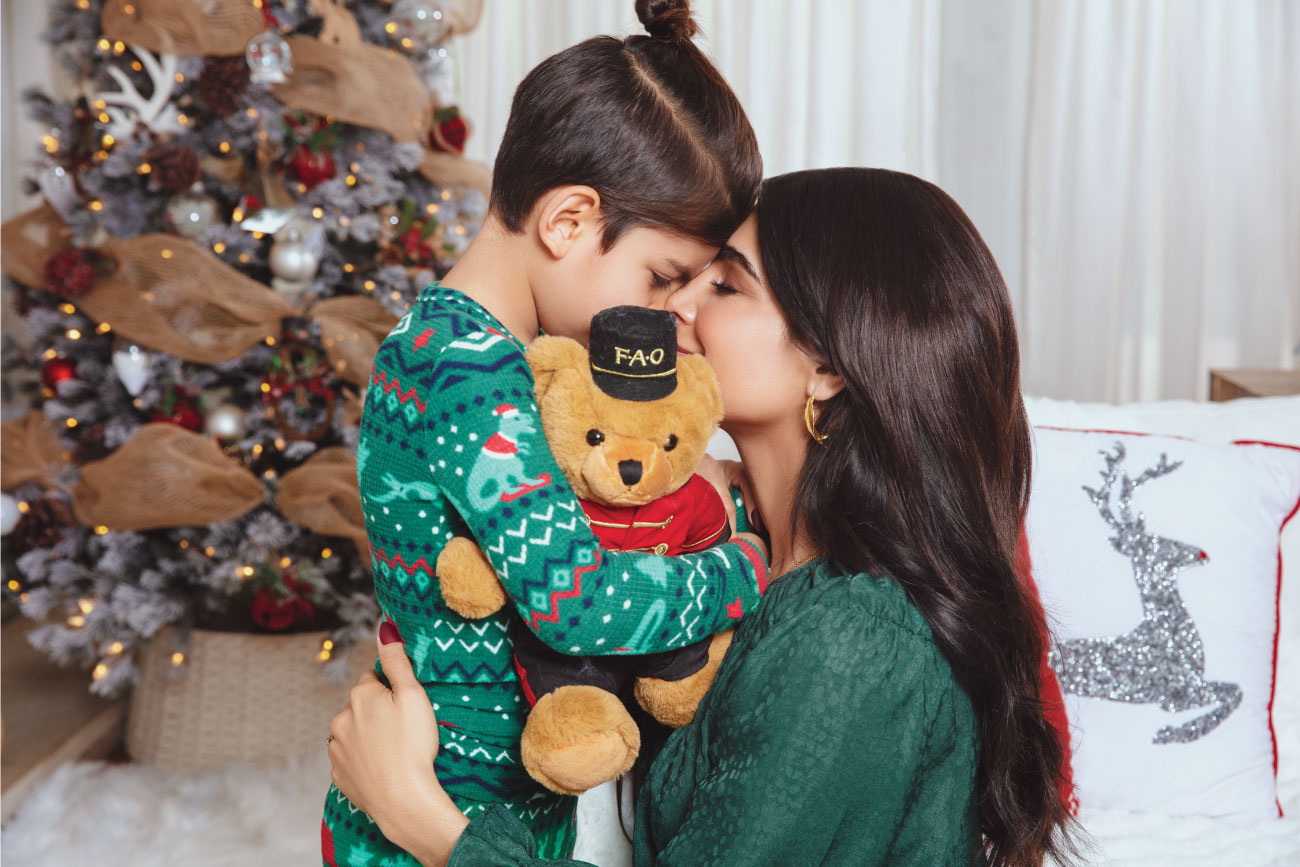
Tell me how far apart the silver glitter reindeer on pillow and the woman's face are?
2.06 feet

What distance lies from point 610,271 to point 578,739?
20.5 inches

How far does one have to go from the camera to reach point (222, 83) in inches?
85.4

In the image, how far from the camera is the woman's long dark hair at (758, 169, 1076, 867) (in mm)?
1018

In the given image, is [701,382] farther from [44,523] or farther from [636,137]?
[44,523]

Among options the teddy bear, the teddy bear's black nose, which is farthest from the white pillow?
the teddy bear's black nose

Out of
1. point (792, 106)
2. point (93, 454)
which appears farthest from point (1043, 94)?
point (93, 454)

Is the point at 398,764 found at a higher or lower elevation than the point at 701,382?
lower

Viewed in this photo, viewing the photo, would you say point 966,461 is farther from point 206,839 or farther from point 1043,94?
point 1043,94

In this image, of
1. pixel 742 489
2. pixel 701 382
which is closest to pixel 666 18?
pixel 701 382

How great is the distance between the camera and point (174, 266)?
2.20 metres

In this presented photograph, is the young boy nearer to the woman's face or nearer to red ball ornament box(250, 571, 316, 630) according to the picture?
the woman's face

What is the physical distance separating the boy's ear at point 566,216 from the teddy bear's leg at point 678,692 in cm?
47

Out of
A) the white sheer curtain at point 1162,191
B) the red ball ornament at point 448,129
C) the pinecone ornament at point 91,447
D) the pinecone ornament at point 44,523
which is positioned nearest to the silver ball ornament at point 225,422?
the pinecone ornament at point 91,447

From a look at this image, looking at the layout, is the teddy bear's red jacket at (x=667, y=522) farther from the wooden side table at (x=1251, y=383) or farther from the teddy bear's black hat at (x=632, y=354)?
the wooden side table at (x=1251, y=383)
